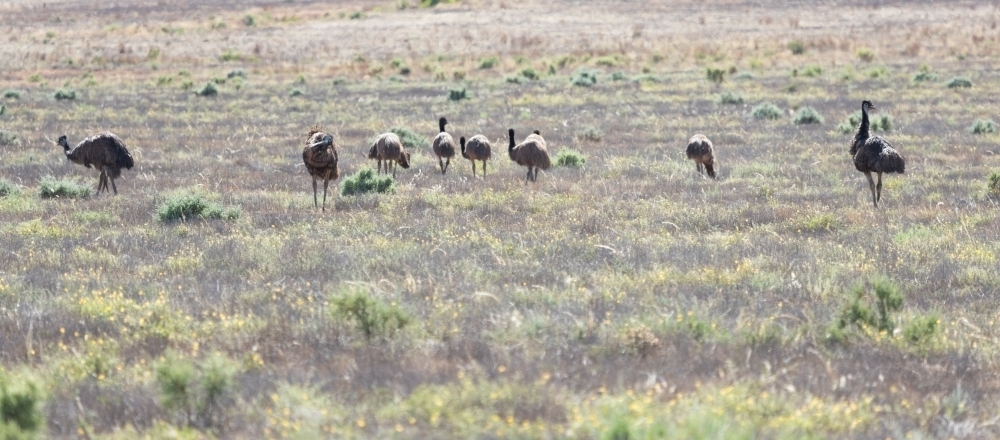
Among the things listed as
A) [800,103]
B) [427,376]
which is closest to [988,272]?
[427,376]

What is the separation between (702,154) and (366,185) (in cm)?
576

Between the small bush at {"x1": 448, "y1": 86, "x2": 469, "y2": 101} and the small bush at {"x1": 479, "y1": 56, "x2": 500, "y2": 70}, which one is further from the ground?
the small bush at {"x1": 448, "y1": 86, "x2": 469, "y2": 101}

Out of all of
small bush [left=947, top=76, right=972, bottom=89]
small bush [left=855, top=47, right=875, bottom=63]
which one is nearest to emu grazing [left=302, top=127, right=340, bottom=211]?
small bush [left=947, top=76, right=972, bottom=89]

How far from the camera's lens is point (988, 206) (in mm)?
15773

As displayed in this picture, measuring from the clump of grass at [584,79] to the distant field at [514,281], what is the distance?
831 cm

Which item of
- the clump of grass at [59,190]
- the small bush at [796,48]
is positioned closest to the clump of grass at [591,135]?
the clump of grass at [59,190]

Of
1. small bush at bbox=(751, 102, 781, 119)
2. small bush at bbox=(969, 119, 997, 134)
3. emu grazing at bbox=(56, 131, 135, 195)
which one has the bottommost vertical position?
small bush at bbox=(751, 102, 781, 119)

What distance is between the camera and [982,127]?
25391mm

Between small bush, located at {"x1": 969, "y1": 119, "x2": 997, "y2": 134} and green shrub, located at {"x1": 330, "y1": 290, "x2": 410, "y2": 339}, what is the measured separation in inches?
796

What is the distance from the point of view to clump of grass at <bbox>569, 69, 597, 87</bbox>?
138ft

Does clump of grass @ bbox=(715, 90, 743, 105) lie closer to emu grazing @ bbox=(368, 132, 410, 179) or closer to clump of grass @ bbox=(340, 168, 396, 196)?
emu grazing @ bbox=(368, 132, 410, 179)

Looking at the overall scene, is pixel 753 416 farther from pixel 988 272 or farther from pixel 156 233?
pixel 156 233

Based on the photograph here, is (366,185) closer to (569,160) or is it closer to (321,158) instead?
(321,158)

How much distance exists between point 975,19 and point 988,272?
68.1m
